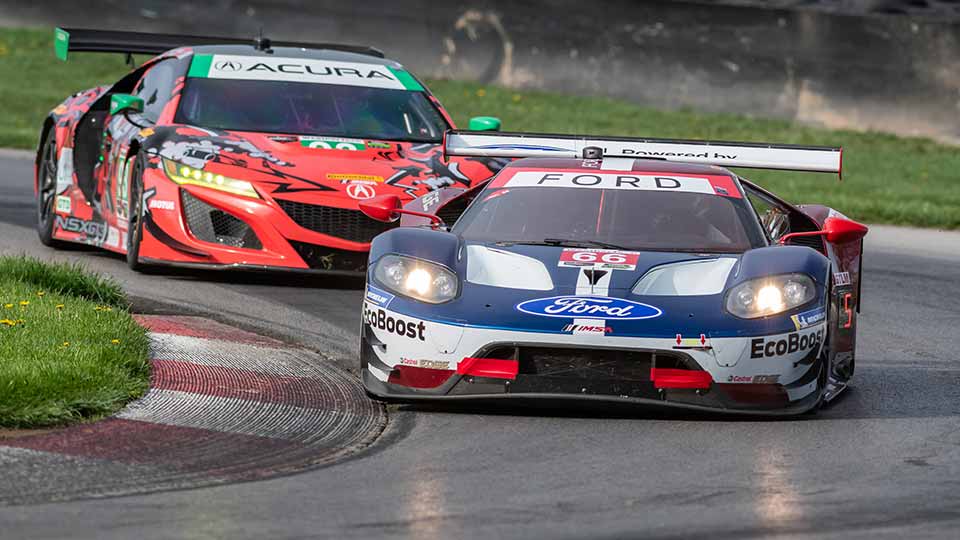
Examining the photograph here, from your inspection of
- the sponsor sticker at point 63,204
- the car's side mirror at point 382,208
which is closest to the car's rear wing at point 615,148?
the car's side mirror at point 382,208

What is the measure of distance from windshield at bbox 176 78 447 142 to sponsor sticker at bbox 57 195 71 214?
1147 millimetres

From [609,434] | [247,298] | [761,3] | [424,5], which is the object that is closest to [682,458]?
[609,434]

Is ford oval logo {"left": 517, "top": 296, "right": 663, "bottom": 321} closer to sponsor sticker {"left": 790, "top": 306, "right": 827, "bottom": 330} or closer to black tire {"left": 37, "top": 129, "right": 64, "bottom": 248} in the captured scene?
sponsor sticker {"left": 790, "top": 306, "right": 827, "bottom": 330}

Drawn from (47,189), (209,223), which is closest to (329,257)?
(209,223)

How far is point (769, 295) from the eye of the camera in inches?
296

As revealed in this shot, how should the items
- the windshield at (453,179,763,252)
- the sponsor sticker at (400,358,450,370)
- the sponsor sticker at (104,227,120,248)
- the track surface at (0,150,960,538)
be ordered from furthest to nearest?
1. the sponsor sticker at (104,227,120,248)
2. the windshield at (453,179,763,252)
3. the sponsor sticker at (400,358,450,370)
4. the track surface at (0,150,960,538)

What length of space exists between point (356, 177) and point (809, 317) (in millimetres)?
4129

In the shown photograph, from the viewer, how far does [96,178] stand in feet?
40.3

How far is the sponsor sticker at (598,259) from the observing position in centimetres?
769

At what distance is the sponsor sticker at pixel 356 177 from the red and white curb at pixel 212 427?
216 cm

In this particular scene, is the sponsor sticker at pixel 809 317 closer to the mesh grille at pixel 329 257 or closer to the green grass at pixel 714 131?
the mesh grille at pixel 329 257

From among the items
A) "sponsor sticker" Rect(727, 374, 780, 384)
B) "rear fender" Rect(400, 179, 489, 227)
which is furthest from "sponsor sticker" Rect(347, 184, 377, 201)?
"sponsor sticker" Rect(727, 374, 780, 384)

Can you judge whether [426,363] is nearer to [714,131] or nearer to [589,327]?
[589,327]

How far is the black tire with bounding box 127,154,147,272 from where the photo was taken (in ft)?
36.7
